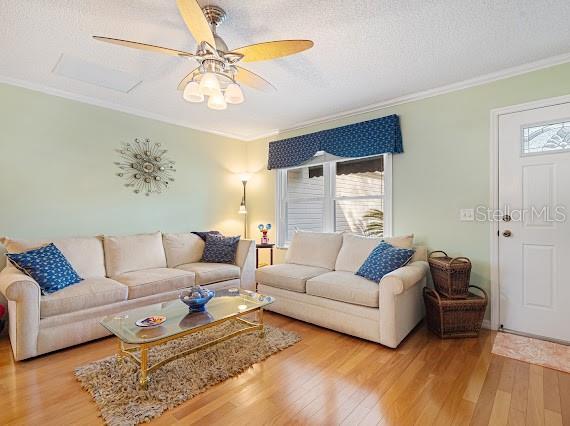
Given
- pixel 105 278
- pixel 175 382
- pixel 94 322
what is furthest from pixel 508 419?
pixel 105 278

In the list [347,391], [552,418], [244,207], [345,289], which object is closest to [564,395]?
[552,418]

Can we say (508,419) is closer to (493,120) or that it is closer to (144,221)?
(493,120)

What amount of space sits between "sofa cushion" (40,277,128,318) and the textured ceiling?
6.40 ft

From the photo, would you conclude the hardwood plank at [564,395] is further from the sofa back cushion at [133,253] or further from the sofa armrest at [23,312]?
the sofa back cushion at [133,253]

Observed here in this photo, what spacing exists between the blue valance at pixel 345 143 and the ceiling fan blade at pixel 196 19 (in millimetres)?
2235

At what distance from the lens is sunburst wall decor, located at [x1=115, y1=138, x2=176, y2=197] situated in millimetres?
3614

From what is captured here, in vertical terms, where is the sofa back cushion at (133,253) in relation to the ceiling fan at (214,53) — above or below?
below

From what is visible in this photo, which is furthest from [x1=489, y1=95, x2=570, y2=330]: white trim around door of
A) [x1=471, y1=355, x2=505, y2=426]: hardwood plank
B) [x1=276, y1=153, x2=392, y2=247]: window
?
[x1=276, y1=153, x2=392, y2=247]: window

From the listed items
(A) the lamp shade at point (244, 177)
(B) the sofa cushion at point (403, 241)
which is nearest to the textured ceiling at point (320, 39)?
(B) the sofa cushion at point (403, 241)

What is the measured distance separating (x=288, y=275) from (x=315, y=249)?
619mm

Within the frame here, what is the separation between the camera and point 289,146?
14.3 ft

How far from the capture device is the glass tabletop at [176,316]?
1.88 meters

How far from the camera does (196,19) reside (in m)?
1.58

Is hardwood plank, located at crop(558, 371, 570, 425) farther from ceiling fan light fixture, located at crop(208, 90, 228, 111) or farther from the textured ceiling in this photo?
ceiling fan light fixture, located at crop(208, 90, 228, 111)
